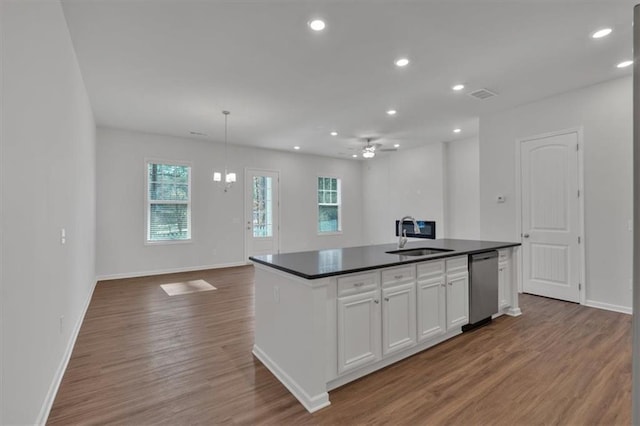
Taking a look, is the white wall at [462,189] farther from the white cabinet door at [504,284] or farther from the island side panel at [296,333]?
the island side panel at [296,333]

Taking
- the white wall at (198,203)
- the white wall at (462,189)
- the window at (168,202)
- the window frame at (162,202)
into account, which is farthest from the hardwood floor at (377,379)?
the white wall at (462,189)

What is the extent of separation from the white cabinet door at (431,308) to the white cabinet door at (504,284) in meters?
1.15

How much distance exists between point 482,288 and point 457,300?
0.47 meters

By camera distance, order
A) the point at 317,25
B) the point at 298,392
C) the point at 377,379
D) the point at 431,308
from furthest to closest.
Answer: the point at 431,308 → the point at 317,25 → the point at 377,379 → the point at 298,392

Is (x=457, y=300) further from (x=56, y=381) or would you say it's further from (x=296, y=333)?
(x=56, y=381)

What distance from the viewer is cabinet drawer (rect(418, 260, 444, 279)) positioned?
9.09 feet

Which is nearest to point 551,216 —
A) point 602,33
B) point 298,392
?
point 602,33

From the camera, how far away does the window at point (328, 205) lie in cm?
919

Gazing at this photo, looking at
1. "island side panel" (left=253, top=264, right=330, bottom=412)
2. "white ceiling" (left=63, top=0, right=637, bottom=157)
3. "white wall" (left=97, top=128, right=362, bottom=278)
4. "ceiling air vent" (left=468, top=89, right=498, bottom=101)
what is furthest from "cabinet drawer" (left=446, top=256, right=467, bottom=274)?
"white wall" (left=97, top=128, right=362, bottom=278)

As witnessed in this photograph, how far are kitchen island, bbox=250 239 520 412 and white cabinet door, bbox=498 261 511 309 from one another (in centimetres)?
83

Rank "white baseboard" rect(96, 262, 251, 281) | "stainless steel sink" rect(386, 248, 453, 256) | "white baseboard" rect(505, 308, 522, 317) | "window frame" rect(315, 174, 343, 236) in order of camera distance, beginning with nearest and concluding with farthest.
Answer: "stainless steel sink" rect(386, 248, 453, 256), "white baseboard" rect(505, 308, 522, 317), "white baseboard" rect(96, 262, 251, 281), "window frame" rect(315, 174, 343, 236)

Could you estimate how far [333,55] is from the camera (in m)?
3.27

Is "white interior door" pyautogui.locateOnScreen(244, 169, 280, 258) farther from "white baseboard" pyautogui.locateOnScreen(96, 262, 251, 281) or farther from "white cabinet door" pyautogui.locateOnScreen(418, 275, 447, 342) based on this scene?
"white cabinet door" pyautogui.locateOnScreen(418, 275, 447, 342)

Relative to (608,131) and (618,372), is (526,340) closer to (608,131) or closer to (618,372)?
(618,372)
